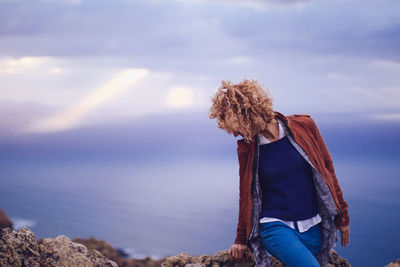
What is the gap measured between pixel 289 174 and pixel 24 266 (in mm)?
2522

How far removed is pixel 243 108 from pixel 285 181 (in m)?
0.68

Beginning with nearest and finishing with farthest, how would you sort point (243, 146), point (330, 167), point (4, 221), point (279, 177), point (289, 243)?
1. point (289, 243)
2. point (279, 177)
3. point (243, 146)
4. point (330, 167)
5. point (4, 221)

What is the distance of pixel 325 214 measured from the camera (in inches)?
133

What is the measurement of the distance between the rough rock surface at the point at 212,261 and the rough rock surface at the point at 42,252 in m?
0.64

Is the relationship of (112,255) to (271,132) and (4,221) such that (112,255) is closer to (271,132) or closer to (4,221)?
(4,221)

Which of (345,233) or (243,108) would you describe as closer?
(243,108)

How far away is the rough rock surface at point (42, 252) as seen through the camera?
352 cm

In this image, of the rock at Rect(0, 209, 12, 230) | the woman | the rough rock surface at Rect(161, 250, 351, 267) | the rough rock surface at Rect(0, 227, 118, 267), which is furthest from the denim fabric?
the rock at Rect(0, 209, 12, 230)

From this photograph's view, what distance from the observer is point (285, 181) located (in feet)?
Result: 10.4

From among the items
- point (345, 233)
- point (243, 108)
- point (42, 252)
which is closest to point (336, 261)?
point (345, 233)

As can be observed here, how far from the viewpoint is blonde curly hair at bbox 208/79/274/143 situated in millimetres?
3074

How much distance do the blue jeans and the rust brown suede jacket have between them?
18 cm

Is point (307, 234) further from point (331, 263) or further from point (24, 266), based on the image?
point (24, 266)

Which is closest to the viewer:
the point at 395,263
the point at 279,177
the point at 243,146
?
the point at 279,177
